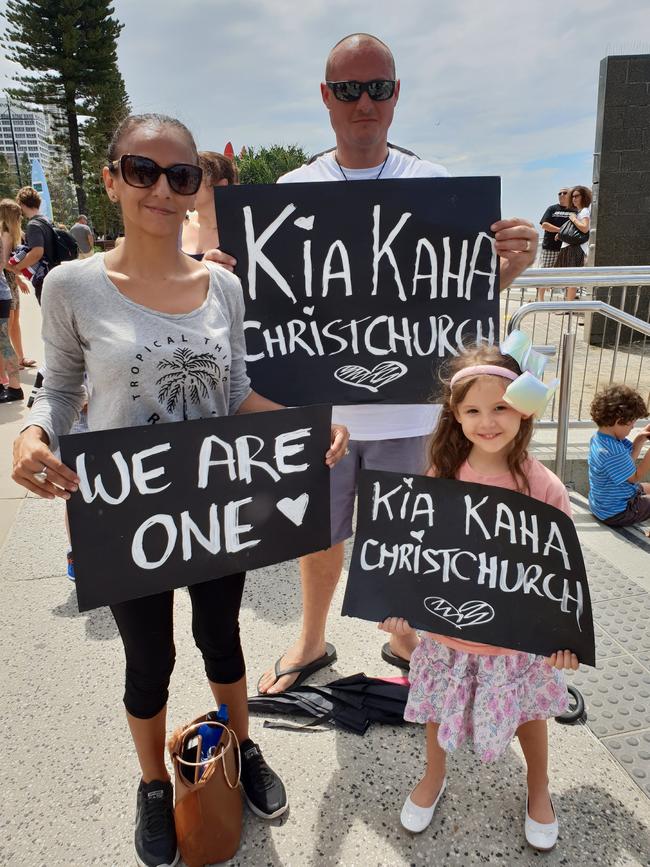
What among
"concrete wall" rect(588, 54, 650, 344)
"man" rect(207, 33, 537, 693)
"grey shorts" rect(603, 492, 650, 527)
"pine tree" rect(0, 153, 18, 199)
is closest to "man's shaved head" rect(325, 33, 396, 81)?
"man" rect(207, 33, 537, 693)

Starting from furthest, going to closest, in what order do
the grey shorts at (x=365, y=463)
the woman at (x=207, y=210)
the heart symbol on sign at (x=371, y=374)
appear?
the woman at (x=207, y=210)
the grey shorts at (x=365, y=463)
the heart symbol on sign at (x=371, y=374)

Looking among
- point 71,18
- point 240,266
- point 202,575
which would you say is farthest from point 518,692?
point 71,18

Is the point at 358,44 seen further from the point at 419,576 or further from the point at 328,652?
the point at 328,652

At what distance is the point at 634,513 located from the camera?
144 inches

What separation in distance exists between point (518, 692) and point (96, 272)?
157 centimetres

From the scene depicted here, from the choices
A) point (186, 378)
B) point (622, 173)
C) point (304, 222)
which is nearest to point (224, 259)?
point (304, 222)

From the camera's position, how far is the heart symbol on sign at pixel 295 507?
1693mm

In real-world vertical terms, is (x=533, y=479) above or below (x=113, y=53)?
below

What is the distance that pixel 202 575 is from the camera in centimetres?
158

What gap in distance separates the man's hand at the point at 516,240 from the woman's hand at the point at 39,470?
147cm

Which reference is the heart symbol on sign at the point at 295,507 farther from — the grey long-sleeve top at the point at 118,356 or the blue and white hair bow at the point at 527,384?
the blue and white hair bow at the point at 527,384

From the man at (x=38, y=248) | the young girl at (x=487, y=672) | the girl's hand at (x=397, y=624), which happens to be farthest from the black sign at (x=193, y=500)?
the man at (x=38, y=248)

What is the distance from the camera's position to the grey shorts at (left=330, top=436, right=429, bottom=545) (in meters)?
2.20

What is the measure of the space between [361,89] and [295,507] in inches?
53.8
